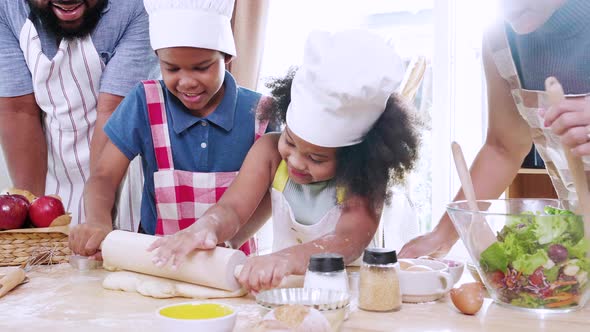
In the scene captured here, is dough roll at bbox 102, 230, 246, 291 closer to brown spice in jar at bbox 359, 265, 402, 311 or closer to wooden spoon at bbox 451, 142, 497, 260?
brown spice in jar at bbox 359, 265, 402, 311

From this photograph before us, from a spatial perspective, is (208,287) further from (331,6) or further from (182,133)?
(331,6)

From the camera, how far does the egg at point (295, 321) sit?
0.74m

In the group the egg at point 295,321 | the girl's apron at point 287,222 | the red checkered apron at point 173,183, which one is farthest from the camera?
the red checkered apron at point 173,183

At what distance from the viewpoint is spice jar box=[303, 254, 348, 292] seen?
92 cm

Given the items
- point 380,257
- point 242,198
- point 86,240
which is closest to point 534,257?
point 380,257

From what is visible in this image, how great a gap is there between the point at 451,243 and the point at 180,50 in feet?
2.42

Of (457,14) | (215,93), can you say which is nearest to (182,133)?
(215,93)

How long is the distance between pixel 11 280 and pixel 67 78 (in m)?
0.88

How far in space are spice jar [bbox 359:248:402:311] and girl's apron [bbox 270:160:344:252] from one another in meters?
0.46

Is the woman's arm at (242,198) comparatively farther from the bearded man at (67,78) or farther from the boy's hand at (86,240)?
the bearded man at (67,78)

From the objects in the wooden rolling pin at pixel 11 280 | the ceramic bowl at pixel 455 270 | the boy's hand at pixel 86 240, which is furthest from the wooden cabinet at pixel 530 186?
the wooden rolling pin at pixel 11 280

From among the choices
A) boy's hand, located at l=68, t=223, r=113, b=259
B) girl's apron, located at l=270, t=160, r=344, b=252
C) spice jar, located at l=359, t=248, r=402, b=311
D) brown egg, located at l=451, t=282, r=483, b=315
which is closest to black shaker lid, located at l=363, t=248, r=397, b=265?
spice jar, located at l=359, t=248, r=402, b=311

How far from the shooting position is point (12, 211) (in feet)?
4.26

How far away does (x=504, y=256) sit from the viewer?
0.93 metres
